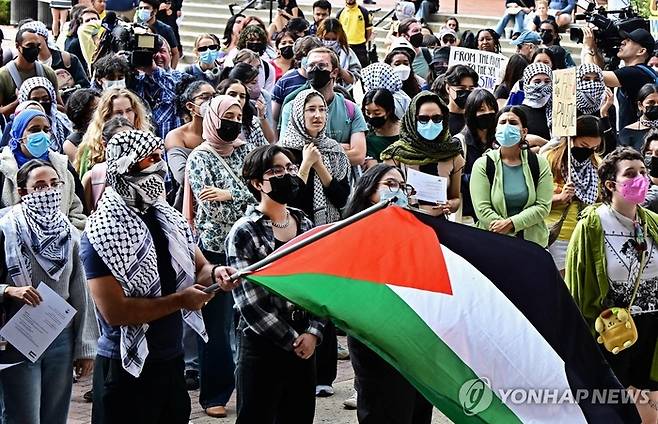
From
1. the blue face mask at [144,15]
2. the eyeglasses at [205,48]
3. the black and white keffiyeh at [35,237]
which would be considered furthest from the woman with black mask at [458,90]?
the blue face mask at [144,15]

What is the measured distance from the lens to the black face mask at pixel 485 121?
1005cm

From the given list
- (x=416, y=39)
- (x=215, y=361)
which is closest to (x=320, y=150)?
(x=215, y=361)

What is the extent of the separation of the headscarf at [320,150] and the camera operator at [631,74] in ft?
15.2

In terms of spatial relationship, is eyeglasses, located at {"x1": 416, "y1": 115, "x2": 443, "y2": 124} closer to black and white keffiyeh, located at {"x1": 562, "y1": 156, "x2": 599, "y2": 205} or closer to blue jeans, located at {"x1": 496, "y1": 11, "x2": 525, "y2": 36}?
black and white keffiyeh, located at {"x1": 562, "y1": 156, "x2": 599, "y2": 205}

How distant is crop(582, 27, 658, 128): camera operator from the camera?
1325 cm

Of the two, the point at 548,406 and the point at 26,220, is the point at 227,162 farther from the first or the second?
the point at 548,406

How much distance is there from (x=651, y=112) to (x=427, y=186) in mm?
3873

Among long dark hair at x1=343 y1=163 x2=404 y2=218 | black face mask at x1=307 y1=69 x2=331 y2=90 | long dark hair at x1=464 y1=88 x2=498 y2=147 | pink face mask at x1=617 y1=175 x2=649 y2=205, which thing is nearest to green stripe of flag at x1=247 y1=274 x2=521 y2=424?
long dark hair at x1=343 y1=163 x2=404 y2=218

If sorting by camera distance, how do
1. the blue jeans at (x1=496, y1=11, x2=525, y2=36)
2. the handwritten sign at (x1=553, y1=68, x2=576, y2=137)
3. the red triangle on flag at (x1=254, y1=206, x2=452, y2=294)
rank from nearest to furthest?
the red triangle on flag at (x1=254, y1=206, x2=452, y2=294), the handwritten sign at (x1=553, y1=68, x2=576, y2=137), the blue jeans at (x1=496, y1=11, x2=525, y2=36)

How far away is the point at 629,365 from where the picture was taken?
8047mm

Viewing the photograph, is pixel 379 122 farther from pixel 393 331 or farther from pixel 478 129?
pixel 393 331

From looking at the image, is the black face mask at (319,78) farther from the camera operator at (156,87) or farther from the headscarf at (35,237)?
the headscarf at (35,237)

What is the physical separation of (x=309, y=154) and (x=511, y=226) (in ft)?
4.62

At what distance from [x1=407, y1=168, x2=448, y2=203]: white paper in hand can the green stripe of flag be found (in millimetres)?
3017
